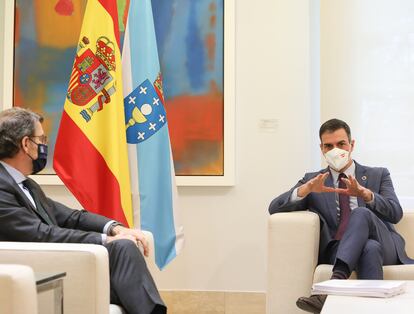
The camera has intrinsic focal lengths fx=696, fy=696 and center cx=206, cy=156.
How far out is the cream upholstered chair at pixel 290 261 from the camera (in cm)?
354

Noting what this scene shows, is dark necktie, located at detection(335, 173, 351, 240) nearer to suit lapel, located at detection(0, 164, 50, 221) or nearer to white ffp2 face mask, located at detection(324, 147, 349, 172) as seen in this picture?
white ffp2 face mask, located at detection(324, 147, 349, 172)

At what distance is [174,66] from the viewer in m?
4.64

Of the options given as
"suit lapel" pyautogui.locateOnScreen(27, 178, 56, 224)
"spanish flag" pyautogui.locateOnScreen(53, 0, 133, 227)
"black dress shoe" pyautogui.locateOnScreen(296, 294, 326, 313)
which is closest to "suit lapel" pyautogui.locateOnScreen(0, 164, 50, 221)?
"suit lapel" pyautogui.locateOnScreen(27, 178, 56, 224)

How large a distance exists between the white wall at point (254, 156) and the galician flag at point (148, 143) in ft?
1.68

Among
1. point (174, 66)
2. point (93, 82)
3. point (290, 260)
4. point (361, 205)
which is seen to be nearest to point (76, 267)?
point (290, 260)

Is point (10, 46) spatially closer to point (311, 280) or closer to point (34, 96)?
point (34, 96)

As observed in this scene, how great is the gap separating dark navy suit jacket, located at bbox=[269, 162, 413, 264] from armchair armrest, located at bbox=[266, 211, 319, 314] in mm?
215

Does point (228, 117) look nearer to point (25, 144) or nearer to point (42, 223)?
point (25, 144)

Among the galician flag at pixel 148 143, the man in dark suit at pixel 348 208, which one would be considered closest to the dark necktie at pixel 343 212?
the man in dark suit at pixel 348 208

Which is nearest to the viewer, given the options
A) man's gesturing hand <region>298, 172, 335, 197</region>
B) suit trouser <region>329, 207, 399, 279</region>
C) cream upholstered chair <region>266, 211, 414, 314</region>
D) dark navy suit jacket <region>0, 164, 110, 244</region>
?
dark navy suit jacket <region>0, 164, 110, 244</region>

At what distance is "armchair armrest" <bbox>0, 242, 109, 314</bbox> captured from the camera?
2.50 meters

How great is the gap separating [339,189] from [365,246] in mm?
412

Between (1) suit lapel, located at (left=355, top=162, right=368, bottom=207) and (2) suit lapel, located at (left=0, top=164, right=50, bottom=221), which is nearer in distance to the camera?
(2) suit lapel, located at (left=0, top=164, right=50, bottom=221)

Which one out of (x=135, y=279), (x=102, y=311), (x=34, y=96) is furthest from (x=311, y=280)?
(x=34, y=96)
